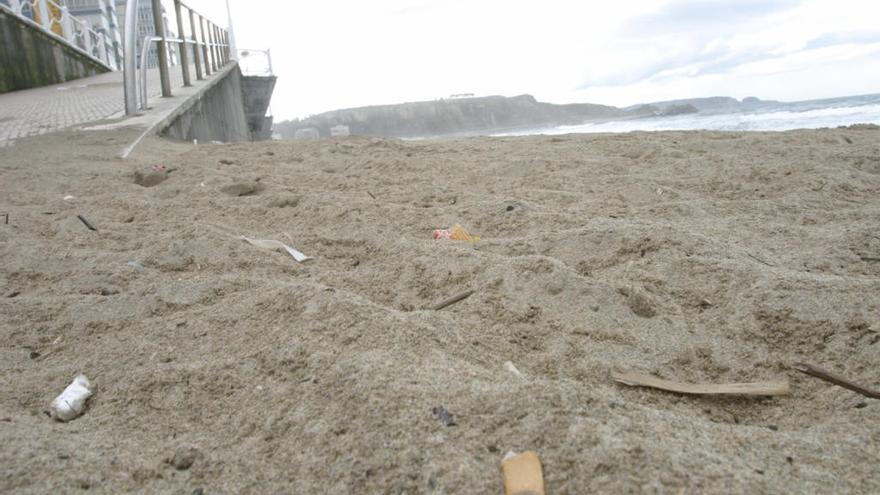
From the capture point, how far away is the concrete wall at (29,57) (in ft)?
29.5

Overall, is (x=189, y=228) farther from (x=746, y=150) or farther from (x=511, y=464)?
(x=746, y=150)

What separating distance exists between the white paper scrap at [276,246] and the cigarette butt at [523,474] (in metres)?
1.27

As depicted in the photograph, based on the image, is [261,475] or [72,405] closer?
[261,475]

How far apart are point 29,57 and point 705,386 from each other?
11.6 metres

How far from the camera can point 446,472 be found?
2.83 feet

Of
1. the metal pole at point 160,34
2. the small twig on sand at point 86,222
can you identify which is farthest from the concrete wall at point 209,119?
the small twig on sand at point 86,222

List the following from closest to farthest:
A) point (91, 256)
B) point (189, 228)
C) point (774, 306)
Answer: point (774, 306) < point (91, 256) < point (189, 228)

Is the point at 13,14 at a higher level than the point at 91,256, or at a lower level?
higher

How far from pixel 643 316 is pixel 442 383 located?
0.64m

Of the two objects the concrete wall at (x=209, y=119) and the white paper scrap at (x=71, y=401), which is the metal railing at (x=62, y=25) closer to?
the concrete wall at (x=209, y=119)

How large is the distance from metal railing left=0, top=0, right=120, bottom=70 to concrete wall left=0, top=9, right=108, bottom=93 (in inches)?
5.6

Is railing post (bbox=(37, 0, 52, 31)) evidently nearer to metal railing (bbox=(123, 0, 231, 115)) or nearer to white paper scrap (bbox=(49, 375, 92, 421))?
metal railing (bbox=(123, 0, 231, 115))

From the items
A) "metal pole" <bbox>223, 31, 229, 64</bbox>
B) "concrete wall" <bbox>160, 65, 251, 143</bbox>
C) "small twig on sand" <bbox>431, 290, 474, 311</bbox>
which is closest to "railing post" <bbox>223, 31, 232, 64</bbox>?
"metal pole" <bbox>223, 31, 229, 64</bbox>

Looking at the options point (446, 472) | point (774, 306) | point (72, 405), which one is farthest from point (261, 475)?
point (774, 306)
